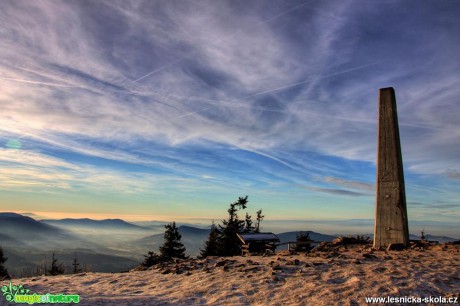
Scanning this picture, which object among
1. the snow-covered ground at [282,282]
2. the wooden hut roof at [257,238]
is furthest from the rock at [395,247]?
the wooden hut roof at [257,238]

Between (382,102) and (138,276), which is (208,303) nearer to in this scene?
(138,276)

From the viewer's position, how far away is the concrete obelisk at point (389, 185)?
17312 mm

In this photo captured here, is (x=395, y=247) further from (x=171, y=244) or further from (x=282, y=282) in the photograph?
(x=171, y=244)

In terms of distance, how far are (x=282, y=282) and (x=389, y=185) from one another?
30.8ft

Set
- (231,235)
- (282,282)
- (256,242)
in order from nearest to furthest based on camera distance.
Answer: (282,282) → (256,242) → (231,235)

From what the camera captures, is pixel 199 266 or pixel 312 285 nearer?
pixel 312 285

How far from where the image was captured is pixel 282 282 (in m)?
11.3

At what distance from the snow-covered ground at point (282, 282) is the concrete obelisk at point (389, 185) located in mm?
2035

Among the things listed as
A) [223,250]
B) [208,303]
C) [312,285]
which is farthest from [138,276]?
[223,250]

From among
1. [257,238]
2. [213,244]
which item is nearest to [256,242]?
[257,238]

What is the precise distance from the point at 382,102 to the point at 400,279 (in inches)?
431

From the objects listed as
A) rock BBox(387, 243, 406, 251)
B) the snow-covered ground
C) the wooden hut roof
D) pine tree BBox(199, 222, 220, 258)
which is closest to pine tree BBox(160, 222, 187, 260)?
pine tree BBox(199, 222, 220, 258)

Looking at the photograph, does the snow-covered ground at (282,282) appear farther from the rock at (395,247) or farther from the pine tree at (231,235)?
the pine tree at (231,235)

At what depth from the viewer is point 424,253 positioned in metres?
14.7
